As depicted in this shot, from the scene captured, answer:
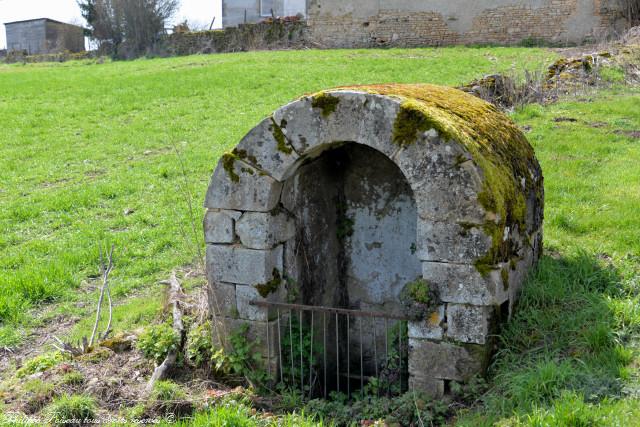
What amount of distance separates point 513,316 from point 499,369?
49 cm

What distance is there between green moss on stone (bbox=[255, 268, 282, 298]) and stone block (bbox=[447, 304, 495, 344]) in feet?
4.32

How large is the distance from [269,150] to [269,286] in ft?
3.29

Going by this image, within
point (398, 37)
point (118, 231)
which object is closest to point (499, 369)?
point (118, 231)

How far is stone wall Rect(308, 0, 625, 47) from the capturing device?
22.1 metres

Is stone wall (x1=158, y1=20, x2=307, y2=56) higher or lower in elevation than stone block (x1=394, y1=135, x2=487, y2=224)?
higher

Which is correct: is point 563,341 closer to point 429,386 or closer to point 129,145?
point 429,386

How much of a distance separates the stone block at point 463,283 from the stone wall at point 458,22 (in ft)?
65.4

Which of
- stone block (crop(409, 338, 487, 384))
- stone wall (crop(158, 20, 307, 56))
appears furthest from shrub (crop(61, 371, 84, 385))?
stone wall (crop(158, 20, 307, 56))

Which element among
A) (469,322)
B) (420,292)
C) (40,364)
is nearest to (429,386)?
(469,322)

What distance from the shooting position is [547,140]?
9.27 meters

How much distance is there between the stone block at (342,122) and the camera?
162 inches

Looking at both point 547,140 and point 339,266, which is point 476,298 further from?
point 547,140

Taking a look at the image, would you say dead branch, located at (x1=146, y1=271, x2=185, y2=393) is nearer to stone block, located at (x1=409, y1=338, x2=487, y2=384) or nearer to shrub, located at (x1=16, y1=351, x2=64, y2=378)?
shrub, located at (x1=16, y1=351, x2=64, y2=378)

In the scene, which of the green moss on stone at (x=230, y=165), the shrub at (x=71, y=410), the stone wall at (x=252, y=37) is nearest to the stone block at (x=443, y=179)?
the green moss on stone at (x=230, y=165)
